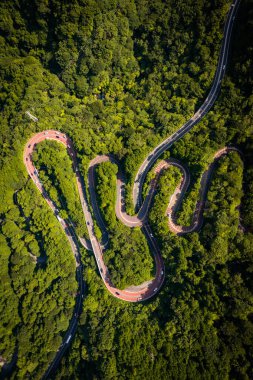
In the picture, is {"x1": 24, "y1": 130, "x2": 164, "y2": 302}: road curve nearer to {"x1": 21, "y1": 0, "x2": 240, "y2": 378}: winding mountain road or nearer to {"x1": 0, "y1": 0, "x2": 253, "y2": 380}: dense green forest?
{"x1": 21, "y1": 0, "x2": 240, "y2": 378}: winding mountain road

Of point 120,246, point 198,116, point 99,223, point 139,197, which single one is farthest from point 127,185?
point 198,116

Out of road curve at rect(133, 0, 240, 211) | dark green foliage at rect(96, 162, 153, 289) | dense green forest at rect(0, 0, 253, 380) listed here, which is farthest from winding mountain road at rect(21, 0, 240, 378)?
dark green foliage at rect(96, 162, 153, 289)

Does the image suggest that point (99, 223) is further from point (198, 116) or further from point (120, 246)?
point (198, 116)

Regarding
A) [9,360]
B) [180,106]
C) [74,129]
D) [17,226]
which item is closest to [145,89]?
[180,106]

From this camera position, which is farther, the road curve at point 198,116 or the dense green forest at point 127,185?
the road curve at point 198,116

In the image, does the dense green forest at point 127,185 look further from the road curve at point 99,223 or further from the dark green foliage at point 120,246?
the road curve at point 99,223

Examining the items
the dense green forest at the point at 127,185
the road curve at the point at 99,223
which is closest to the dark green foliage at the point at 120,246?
the dense green forest at the point at 127,185
